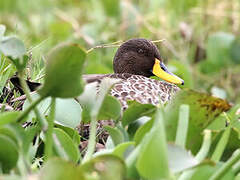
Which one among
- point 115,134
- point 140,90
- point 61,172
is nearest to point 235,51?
point 140,90

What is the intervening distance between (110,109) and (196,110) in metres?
0.23

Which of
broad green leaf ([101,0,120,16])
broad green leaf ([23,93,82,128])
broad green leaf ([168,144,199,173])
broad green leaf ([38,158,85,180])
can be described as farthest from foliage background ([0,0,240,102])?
broad green leaf ([38,158,85,180])

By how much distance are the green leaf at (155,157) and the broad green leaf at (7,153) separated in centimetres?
30

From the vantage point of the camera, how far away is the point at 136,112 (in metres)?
1.68

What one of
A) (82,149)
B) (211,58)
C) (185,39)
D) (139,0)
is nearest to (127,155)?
(82,149)

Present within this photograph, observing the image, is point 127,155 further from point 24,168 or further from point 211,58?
point 211,58

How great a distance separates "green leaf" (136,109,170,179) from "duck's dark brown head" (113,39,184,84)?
1.66 m

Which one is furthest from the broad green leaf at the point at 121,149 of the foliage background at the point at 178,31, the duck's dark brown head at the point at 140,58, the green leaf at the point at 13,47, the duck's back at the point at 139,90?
the foliage background at the point at 178,31

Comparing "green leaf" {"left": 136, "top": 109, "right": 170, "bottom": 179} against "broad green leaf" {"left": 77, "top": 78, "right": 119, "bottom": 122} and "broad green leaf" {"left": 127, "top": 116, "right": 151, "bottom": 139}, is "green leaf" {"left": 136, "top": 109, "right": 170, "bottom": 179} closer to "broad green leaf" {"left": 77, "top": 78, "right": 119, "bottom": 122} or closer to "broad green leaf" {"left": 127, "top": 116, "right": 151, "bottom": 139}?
"broad green leaf" {"left": 77, "top": 78, "right": 119, "bottom": 122}

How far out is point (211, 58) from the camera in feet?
14.5

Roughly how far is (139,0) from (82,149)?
3.88 metres

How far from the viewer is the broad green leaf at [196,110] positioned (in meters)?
1.59

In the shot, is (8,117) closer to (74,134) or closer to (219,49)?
(74,134)

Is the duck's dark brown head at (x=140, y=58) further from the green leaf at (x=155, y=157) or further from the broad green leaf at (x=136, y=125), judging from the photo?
the green leaf at (x=155, y=157)
